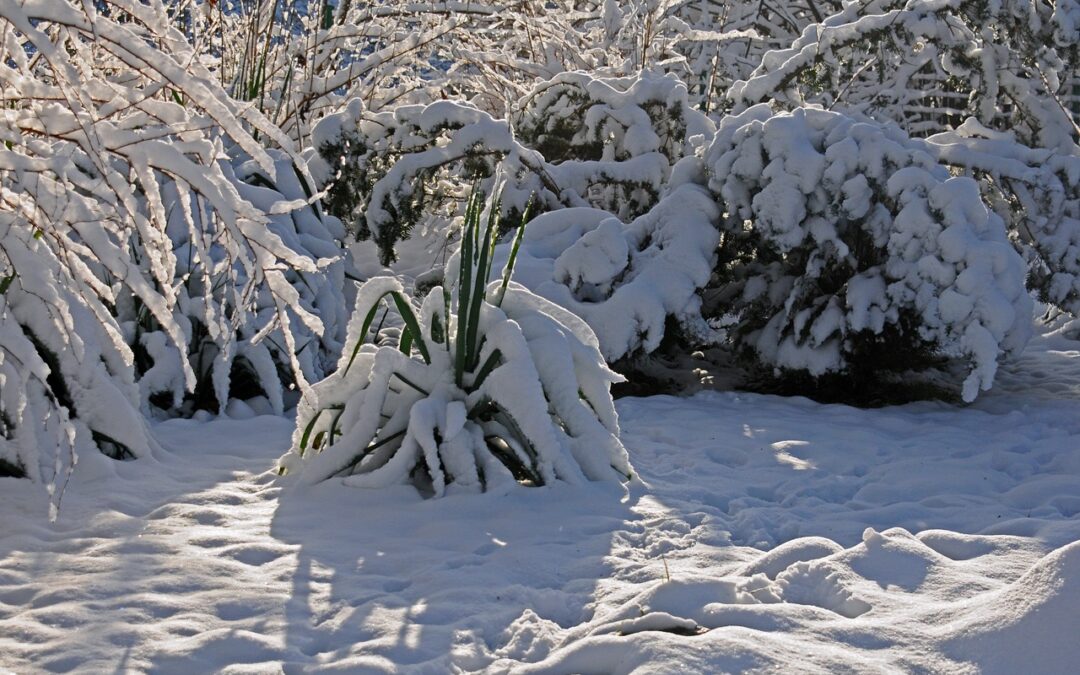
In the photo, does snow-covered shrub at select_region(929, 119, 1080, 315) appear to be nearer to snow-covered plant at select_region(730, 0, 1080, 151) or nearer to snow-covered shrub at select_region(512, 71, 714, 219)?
snow-covered plant at select_region(730, 0, 1080, 151)

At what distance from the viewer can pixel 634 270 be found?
5.07 m

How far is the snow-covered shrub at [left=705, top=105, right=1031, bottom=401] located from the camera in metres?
4.57

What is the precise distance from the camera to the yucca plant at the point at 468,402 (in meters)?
3.47

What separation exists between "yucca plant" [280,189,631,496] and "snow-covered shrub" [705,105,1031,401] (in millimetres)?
1454

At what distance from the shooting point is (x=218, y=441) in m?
4.12

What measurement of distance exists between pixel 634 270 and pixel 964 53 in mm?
2626

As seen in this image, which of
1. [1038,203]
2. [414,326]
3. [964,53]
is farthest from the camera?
[964,53]

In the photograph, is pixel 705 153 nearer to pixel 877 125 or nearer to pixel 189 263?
pixel 877 125

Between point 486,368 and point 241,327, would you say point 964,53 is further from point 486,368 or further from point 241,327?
point 241,327

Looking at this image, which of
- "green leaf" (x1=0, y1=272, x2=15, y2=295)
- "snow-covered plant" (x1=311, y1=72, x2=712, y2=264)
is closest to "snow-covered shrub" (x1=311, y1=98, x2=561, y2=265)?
"snow-covered plant" (x1=311, y1=72, x2=712, y2=264)

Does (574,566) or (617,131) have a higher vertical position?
(617,131)

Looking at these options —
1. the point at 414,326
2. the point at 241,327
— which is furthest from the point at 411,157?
the point at 414,326

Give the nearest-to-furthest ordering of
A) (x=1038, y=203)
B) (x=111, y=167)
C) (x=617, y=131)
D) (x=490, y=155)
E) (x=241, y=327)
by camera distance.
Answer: (x=111, y=167) → (x=241, y=327) → (x=1038, y=203) → (x=490, y=155) → (x=617, y=131)

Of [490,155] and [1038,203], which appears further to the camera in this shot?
[490,155]
